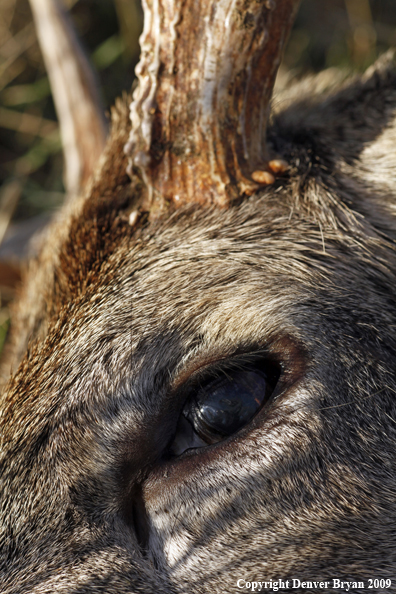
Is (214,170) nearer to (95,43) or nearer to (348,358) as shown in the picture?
(348,358)

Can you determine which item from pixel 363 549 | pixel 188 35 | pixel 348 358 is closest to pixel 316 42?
pixel 188 35

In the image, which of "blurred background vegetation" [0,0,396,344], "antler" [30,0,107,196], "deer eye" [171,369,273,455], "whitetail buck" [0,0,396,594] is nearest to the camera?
"whitetail buck" [0,0,396,594]

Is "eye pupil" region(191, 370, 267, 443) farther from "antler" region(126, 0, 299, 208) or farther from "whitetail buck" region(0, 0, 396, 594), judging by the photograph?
"antler" region(126, 0, 299, 208)

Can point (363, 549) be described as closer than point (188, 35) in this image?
Yes

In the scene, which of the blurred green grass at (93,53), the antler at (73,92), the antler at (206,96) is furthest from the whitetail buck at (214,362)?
the blurred green grass at (93,53)

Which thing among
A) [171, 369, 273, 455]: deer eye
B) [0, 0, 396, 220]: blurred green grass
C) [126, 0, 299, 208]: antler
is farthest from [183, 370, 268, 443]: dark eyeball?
[0, 0, 396, 220]: blurred green grass
